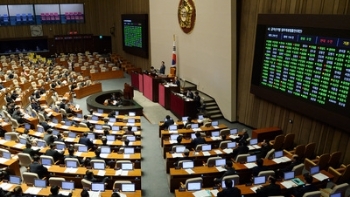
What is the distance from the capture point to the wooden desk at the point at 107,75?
2411 cm

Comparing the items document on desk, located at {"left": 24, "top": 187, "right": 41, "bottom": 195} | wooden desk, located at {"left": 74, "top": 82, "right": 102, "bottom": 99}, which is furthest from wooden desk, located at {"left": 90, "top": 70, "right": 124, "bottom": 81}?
document on desk, located at {"left": 24, "top": 187, "right": 41, "bottom": 195}

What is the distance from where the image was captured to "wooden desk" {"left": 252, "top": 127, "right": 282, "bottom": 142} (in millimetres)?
12481

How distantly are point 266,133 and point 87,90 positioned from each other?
1206cm

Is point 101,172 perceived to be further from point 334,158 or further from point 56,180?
point 334,158

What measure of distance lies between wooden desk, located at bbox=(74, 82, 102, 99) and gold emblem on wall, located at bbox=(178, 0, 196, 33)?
22.2 feet

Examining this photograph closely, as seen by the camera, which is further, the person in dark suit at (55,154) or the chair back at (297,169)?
the person in dark suit at (55,154)

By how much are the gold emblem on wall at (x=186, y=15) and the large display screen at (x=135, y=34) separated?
5150 mm

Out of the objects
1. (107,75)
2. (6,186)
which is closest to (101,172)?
(6,186)

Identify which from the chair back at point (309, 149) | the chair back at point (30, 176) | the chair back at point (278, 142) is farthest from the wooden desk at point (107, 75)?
the chair back at point (309, 149)

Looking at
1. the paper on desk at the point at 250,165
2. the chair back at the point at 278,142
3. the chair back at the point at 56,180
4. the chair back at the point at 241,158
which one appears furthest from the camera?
the chair back at the point at 278,142

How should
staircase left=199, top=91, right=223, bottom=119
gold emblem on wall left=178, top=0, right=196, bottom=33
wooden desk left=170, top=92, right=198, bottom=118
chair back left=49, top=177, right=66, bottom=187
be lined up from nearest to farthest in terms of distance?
chair back left=49, top=177, right=66, bottom=187 → wooden desk left=170, top=92, right=198, bottom=118 → staircase left=199, top=91, right=223, bottom=119 → gold emblem on wall left=178, top=0, right=196, bottom=33

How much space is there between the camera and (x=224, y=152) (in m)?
10.6

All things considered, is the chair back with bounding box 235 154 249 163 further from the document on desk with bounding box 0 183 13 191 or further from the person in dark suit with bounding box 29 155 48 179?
the document on desk with bounding box 0 183 13 191

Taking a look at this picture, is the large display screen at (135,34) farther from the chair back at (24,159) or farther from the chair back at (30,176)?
the chair back at (30,176)
